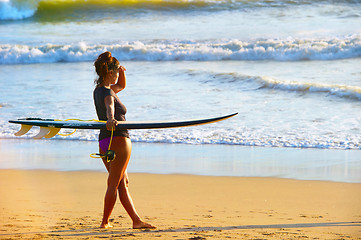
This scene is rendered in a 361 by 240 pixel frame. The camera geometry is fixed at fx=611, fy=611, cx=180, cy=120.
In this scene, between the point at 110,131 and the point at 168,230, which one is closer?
the point at 110,131

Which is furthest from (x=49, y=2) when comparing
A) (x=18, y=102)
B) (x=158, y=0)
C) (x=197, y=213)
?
(x=197, y=213)

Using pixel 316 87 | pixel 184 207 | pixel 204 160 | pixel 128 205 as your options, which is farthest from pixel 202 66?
pixel 128 205

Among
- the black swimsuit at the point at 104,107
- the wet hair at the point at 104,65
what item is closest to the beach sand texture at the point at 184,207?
the black swimsuit at the point at 104,107

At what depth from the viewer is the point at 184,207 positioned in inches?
192

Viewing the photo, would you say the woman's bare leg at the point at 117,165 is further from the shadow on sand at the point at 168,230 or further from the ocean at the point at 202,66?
the ocean at the point at 202,66

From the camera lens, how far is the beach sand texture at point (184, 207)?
405 centimetres

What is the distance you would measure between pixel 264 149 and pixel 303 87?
16.3 feet

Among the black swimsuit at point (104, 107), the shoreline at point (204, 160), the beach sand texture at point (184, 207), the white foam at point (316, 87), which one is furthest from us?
the white foam at point (316, 87)

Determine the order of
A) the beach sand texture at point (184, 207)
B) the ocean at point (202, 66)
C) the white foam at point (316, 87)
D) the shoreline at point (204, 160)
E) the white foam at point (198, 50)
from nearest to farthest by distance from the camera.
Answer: the beach sand texture at point (184, 207)
the shoreline at point (204, 160)
the ocean at point (202, 66)
the white foam at point (316, 87)
the white foam at point (198, 50)

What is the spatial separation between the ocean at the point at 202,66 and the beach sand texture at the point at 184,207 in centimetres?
183

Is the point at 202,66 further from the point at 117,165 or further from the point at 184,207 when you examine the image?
the point at 117,165

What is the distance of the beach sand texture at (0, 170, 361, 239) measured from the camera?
4047mm

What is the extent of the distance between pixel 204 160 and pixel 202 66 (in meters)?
9.88

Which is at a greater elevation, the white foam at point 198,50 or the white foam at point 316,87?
the white foam at point 198,50
